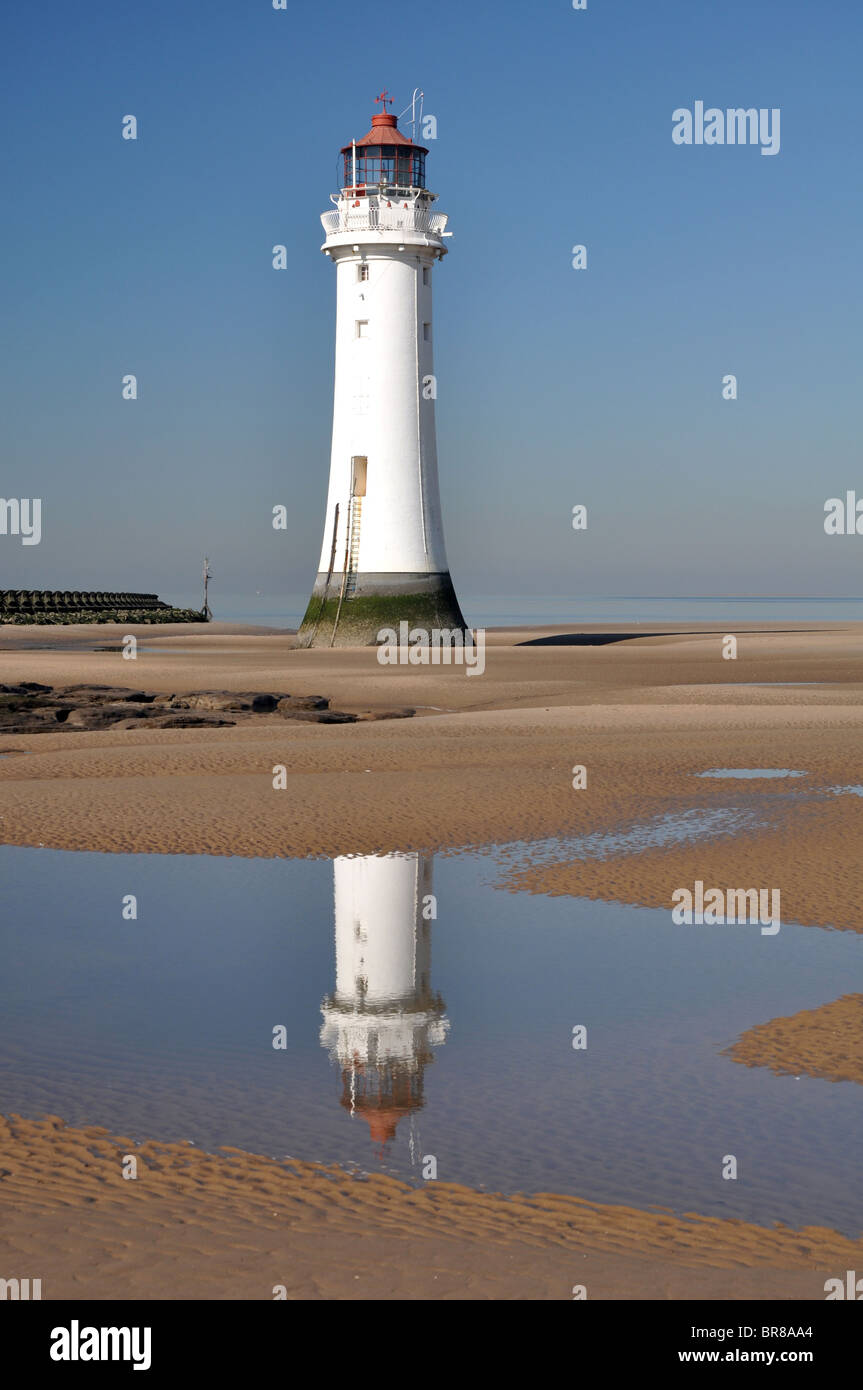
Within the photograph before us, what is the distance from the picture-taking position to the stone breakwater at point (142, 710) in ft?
90.2

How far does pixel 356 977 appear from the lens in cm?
1111

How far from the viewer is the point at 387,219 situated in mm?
43625

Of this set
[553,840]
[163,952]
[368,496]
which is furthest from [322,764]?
[368,496]

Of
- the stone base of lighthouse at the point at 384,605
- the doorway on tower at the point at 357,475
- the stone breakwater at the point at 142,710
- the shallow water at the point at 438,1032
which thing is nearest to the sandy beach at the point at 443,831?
the shallow water at the point at 438,1032

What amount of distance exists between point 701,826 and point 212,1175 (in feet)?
34.4

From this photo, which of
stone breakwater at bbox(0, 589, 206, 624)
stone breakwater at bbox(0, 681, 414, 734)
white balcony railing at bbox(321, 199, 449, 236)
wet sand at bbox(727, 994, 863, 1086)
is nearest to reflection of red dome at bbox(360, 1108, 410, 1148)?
wet sand at bbox(727, 994, 863, 1086)

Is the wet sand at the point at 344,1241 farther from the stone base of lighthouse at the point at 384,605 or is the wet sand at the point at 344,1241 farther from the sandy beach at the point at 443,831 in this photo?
the stone base of lighthouse at the point at 384,605

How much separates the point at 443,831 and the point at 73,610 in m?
72.2

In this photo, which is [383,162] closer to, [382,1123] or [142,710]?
[142,710]

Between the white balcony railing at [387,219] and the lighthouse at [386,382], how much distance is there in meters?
0.03

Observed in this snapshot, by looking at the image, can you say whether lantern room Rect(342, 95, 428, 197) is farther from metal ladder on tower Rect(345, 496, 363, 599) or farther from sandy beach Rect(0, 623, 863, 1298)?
sandy beach Rect(0, 623, 863, 1298)

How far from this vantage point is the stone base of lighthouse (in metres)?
44.5

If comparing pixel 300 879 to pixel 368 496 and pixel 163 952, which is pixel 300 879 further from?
pixel 368 496

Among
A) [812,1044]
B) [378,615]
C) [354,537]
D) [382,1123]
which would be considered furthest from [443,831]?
[354,537]
